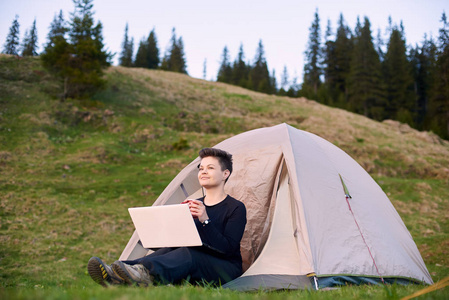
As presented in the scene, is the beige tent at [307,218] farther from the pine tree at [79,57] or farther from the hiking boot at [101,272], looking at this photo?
the pine tree at [79,57]

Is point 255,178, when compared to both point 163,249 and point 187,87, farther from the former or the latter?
point 187,87

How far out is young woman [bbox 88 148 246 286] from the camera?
10.8 ft

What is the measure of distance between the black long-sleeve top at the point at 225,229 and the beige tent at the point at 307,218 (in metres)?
0.37

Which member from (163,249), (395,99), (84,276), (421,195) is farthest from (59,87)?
(395,99)

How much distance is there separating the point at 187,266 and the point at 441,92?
44757 millimetres

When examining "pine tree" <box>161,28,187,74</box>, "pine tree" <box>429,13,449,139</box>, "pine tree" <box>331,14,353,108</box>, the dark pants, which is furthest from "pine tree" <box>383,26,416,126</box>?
the dark pants

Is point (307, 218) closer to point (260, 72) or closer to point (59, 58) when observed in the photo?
point (59, 58)

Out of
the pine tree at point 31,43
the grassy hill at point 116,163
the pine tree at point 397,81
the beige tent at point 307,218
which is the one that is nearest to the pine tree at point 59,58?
the grassy hill at point 116,163

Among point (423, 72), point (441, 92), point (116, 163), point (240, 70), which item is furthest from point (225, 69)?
point (116, 163)

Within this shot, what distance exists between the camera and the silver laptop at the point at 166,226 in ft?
11.3

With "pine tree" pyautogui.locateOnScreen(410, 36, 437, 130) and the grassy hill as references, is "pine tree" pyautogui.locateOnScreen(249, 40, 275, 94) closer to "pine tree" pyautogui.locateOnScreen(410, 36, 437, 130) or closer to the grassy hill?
"pine tree" pyautogui.locateOnScreen(410, 36, 437, 130)

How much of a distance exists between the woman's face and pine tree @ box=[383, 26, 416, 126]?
150ft

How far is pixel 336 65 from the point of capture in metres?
54.5

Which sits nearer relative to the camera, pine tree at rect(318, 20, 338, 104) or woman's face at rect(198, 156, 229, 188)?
woman's face at rect(198, 156, 229, 188)
